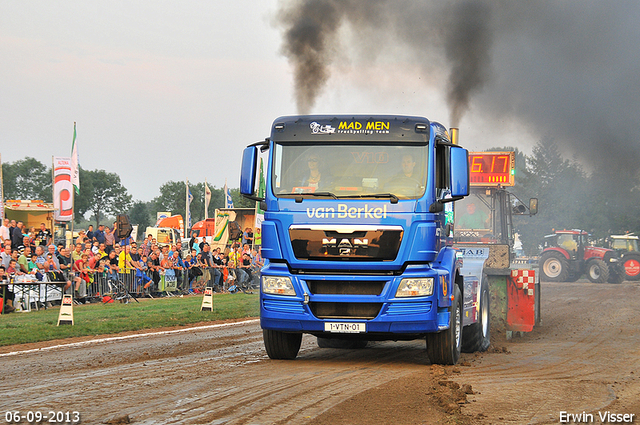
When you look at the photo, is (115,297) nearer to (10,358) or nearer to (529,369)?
(10,358)

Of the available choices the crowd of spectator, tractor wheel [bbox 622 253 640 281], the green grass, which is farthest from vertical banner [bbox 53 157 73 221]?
tractor wheel [bbox 622 253 640 281]

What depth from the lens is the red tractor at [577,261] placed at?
35469mm

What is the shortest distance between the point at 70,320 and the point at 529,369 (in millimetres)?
9154

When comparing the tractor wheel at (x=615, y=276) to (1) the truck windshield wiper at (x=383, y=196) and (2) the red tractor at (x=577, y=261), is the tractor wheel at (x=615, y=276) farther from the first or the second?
(1) the truck windshield wiper at (x=383, y=196)

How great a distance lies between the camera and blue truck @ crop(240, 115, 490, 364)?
9.11m

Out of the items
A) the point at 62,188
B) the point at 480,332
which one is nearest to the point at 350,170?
the point at 480,332

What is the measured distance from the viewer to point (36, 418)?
19.8ft

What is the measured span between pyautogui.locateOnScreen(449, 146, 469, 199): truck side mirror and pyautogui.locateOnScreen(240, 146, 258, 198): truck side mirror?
2486mm

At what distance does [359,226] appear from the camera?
29.8 ft

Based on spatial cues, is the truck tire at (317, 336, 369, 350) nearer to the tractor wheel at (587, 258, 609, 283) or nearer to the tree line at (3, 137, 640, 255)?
the tree line at (3, 137, 640, 255)

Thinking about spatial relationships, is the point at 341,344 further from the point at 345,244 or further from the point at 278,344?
the point at 345,244

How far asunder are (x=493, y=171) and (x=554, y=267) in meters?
21.2

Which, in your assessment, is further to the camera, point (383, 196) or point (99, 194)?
point (99, 194)

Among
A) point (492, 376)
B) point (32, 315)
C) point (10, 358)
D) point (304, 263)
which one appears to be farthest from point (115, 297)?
point (492, 376)
